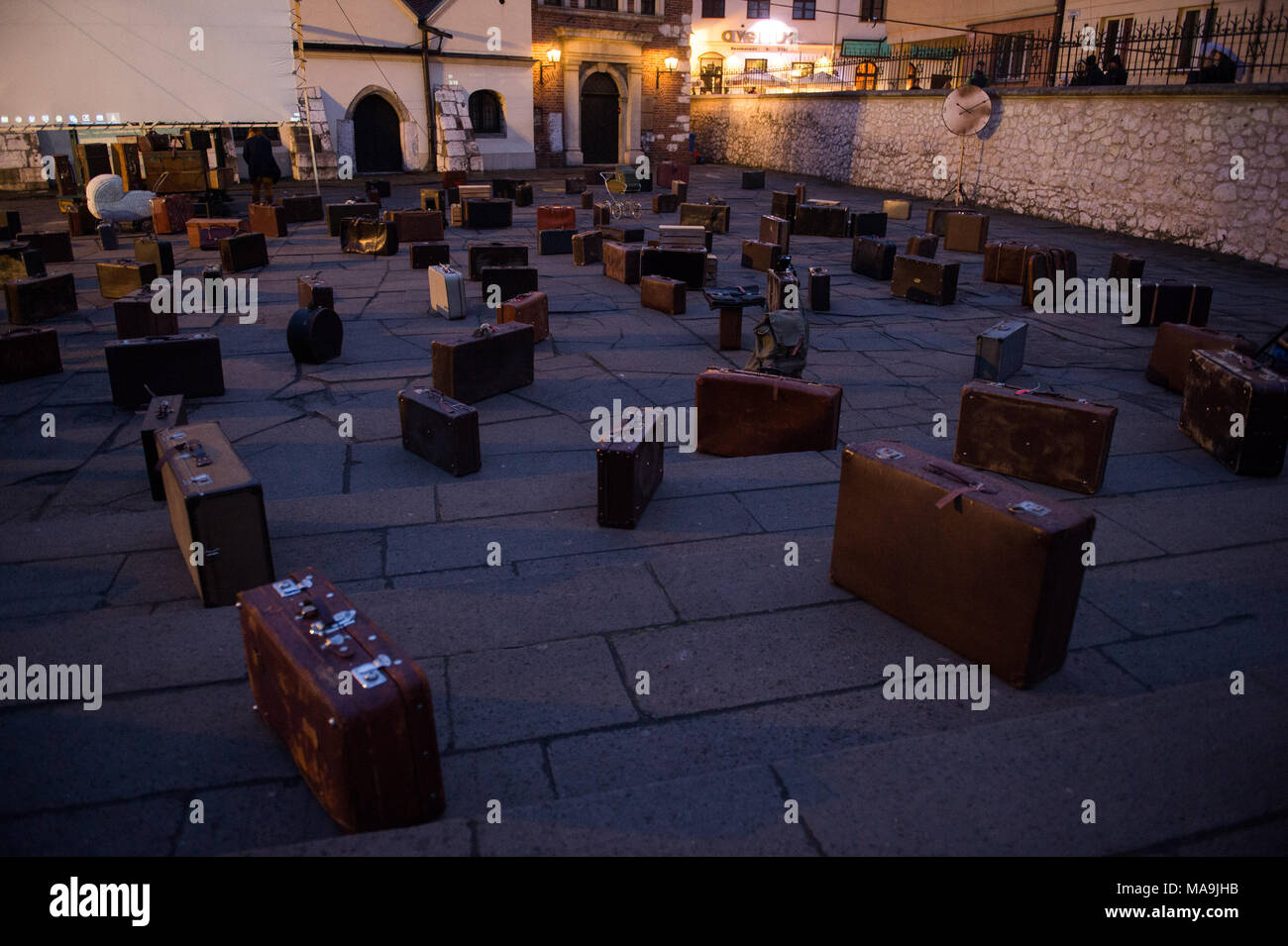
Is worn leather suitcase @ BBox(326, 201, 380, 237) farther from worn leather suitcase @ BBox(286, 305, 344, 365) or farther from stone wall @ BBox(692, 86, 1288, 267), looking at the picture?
stone wall @ BBox(692, 86, 1288, 267)

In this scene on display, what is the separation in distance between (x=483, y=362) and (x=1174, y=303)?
685cm

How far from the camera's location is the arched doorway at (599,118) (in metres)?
27.7

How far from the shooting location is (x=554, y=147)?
2680 centimetres

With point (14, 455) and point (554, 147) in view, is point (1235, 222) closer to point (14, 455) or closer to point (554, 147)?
point (14, 455)

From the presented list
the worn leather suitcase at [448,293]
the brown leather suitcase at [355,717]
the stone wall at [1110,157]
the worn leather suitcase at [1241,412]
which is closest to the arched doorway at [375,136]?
the stone wall at [1110,157]

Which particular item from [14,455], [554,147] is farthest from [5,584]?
[554,147]

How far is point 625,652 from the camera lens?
3.23m

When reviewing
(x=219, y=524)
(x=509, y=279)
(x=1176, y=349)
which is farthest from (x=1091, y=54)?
(x=219, y=524)

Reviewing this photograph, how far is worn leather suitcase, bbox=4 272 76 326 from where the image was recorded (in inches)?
319

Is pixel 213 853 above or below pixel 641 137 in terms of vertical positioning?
below

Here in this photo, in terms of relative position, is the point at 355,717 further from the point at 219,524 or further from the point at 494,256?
the point at 494,256

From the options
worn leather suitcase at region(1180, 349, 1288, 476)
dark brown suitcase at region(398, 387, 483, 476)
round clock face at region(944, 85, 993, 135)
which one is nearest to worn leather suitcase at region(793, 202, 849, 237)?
round clock face at region(944, 85, 993, 135)

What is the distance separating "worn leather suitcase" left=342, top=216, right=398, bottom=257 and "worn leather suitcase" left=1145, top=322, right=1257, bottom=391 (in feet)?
31.1

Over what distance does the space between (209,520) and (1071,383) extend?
6198mm
